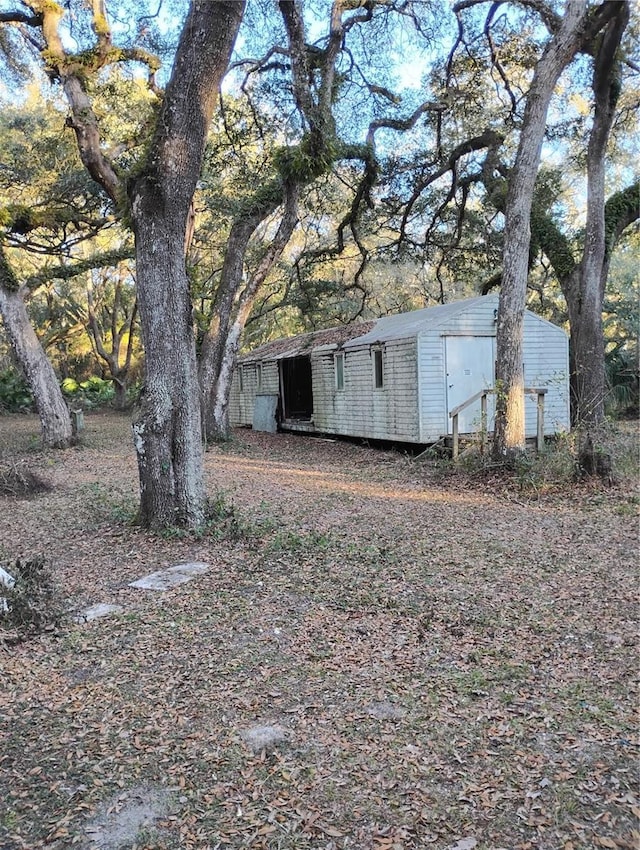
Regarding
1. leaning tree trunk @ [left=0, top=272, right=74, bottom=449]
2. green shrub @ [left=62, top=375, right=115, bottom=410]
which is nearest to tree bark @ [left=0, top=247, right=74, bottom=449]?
leaning tree trunk @ [left=0, top=272, right=74, bottom=449]

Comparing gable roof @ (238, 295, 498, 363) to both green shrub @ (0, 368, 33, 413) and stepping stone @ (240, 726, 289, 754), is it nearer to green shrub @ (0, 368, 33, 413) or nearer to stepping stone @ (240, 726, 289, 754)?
stepping stone @ (240, 726, 289, 754)

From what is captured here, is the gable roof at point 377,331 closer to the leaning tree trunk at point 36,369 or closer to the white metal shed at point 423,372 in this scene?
the white metal shed at point 423,372

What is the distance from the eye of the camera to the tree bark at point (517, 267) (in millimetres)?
8195

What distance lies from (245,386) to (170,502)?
49.0 feet

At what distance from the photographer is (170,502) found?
613cm

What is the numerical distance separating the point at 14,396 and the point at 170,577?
23871mm

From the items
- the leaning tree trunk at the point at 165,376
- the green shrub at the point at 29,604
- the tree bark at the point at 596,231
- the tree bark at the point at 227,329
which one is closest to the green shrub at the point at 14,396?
the tree bark at the point at 227,329

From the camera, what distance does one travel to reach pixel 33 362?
43.2ft

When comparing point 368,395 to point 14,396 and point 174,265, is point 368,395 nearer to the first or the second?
point 174,265

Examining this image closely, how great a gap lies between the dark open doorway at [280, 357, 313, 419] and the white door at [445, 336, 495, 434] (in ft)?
26.7

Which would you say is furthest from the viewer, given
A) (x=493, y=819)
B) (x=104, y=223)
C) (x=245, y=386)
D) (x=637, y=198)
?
(x=245, y=386)

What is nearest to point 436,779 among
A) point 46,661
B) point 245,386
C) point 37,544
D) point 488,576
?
point 46,661

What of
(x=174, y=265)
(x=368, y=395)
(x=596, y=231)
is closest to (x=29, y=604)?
(x=174, y=265)

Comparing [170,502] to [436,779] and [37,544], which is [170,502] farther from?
[436,779]
